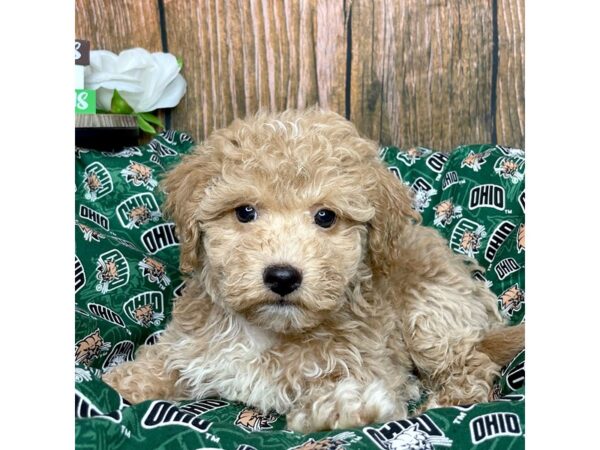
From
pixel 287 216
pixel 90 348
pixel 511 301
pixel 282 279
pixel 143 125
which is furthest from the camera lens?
pixel 143 125

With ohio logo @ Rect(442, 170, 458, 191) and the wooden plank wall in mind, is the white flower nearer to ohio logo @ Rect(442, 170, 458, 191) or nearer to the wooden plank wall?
the wooden plank wall

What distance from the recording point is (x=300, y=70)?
4.27 m

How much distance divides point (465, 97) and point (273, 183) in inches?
88.0

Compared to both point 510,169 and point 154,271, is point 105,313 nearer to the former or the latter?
point 154,271

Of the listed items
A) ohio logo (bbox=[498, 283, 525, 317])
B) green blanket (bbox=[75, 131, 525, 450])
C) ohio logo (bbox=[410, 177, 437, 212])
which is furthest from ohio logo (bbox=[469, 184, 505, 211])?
ohio logo (bbox=[498, 283, 525, 317])

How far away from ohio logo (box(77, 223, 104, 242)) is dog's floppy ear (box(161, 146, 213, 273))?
687 millimetres

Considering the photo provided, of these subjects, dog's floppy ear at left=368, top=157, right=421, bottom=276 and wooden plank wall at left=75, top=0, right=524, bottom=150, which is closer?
dog's floppy ear at left=368, top=157, right=421, bottom=276

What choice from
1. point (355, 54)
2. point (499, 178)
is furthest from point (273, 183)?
point (355, 54)

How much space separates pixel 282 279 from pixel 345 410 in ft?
1.59

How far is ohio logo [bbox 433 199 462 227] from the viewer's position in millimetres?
3879

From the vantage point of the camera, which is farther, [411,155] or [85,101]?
[411,155]

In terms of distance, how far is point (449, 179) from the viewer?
3.96 m

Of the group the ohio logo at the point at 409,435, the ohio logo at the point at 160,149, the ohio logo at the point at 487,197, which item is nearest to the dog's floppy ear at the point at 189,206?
the ohio logo at the point at 409,435

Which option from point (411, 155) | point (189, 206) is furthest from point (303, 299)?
point (411, 155)
